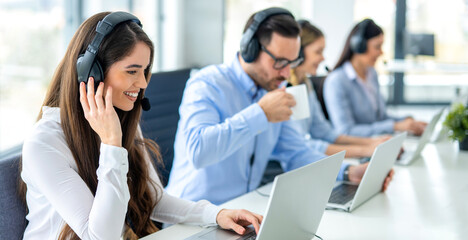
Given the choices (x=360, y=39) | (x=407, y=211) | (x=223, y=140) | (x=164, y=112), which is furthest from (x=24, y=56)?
(x=407, y=211)

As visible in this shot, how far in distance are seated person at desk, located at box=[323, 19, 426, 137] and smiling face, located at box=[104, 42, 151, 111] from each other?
182 centimetres

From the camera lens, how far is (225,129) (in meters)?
1.69

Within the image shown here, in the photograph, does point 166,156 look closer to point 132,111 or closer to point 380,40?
point 132,111

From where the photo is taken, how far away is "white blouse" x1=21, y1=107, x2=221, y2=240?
1.16 metres

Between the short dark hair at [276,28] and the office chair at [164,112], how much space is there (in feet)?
1.73

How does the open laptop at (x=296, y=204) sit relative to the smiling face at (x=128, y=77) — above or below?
below

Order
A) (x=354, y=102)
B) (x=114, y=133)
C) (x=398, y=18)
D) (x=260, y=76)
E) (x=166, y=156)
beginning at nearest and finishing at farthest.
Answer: (x=114, y=133) → (x=260, y=76) → (x=166, y=156) → (x=354, y=102) → (x=398, y=18)

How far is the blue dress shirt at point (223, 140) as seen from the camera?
170 cm

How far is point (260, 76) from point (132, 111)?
663 millimetres

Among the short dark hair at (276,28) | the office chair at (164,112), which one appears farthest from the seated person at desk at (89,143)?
the office chair at (164,112)

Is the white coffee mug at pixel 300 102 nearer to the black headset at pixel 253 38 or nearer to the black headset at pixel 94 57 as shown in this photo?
the black headset at pixel 253 38

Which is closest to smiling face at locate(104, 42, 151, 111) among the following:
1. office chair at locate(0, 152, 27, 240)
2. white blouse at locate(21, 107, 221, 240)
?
white blouse at locate(21, 107, 221, 240)

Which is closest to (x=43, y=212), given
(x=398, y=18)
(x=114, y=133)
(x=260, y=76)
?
(x=114, y=133)

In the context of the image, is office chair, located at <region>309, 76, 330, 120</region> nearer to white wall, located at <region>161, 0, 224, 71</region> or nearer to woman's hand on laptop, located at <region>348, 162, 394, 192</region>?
woman's hand on laptop, located at <region>348, 162, 394, 192</region>
